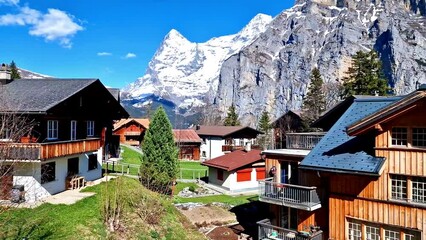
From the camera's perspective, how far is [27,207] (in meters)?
20.8

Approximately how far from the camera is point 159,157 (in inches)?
1230

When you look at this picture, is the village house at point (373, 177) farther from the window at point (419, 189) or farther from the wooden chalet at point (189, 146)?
the wooden chalet at point (189, 146)

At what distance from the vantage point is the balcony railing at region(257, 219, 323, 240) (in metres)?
18.1

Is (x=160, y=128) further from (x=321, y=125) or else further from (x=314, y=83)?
(x=314, y=83)

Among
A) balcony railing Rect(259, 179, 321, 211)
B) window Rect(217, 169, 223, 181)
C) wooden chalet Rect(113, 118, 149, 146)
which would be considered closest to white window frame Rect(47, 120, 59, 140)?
balcony railing Rect(259, 179, 321, 211)

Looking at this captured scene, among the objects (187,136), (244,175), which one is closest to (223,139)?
(187,136)

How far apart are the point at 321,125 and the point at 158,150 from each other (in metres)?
13.4

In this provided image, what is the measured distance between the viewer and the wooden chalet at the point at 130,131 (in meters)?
69.1

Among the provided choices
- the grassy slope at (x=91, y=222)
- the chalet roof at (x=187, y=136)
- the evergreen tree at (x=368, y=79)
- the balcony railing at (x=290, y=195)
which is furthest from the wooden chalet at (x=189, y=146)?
the balcony railing at (x=290, y=195)

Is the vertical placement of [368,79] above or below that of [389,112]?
above

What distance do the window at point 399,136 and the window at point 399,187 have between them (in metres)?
1.41

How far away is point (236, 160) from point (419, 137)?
2518cm

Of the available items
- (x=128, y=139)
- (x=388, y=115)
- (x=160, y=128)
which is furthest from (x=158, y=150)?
(x=128, y=139)

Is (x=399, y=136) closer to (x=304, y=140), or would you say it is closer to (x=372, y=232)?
(x=372, y=232)
